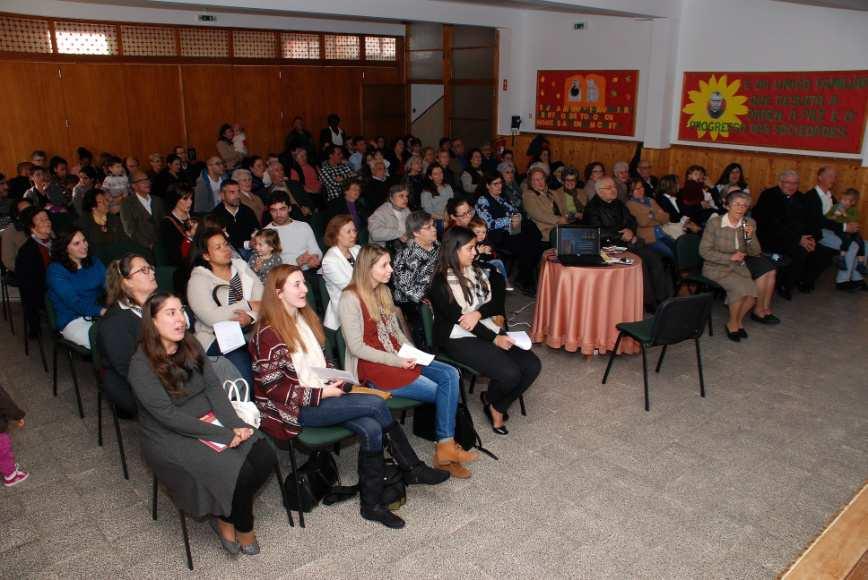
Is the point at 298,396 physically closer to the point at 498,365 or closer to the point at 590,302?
the point at 498,365

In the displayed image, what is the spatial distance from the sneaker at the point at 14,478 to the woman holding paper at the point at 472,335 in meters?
2.57

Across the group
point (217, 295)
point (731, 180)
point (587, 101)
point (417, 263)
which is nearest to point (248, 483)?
point (217, 295)

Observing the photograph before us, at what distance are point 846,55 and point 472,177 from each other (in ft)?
16.2

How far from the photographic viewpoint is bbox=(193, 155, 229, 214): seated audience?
784 cm

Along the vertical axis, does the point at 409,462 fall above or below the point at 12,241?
below

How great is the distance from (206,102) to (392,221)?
21.8 ft

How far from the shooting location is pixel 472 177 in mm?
9430

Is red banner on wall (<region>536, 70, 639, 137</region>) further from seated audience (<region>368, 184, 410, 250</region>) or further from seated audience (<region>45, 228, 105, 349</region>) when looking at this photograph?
seated audience (<region>45, 228, 105, 349</region>)

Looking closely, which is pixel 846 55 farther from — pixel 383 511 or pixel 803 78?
pixel 383 511

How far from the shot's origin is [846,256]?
25.1 feet

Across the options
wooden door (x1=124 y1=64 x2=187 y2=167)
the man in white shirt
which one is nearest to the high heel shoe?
the man in white shirt

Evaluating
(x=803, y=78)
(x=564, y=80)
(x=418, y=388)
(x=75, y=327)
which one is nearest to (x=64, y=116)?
(x=75, y=327)

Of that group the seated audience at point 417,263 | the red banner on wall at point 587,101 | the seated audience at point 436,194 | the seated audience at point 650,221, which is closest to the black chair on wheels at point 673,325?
the seated audience at point 417,263

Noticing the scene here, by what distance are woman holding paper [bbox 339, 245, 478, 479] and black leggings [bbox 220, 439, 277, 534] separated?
31.8 inches
